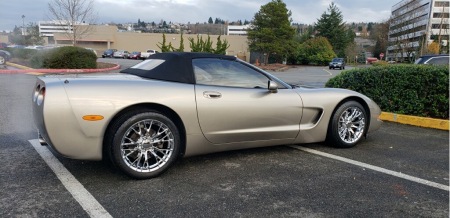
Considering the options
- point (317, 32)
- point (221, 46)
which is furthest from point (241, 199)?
point (317, 32)

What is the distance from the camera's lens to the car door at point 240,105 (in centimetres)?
373

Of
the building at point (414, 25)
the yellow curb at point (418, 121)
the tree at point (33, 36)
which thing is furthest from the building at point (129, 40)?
the yellow curb at point (418, 121)

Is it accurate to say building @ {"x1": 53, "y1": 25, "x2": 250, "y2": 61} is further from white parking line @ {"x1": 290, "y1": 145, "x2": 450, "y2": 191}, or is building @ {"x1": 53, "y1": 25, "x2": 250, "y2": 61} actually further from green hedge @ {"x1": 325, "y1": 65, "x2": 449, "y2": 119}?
white parking line @ {"x1": 290, "y1": 145, "x2": 450, "y2": 191}

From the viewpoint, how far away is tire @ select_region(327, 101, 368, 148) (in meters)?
4.62

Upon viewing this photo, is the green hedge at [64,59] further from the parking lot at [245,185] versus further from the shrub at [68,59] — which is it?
the parking lot at [245,185]

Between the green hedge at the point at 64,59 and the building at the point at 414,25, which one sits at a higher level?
the building at the point at 414,25

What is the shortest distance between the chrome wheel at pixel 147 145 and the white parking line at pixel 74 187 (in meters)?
0.48

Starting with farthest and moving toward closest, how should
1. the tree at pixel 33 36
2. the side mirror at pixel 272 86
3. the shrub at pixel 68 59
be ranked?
the tree at pixel 33 36, the shrub at pixel 68 59, the side mirror at pixel 272 86

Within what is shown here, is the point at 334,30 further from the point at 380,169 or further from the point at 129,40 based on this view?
the point at 380,169

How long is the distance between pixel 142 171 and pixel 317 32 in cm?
7576

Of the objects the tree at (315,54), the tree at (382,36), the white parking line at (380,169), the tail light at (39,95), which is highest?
the tree at (382,36)

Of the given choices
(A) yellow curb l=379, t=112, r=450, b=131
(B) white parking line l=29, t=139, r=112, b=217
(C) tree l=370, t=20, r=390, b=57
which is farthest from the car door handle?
(C) tree l=370, t=20, r=390, b=57

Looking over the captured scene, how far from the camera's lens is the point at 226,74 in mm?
4031

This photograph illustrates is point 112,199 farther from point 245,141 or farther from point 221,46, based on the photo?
→ point 221,46
